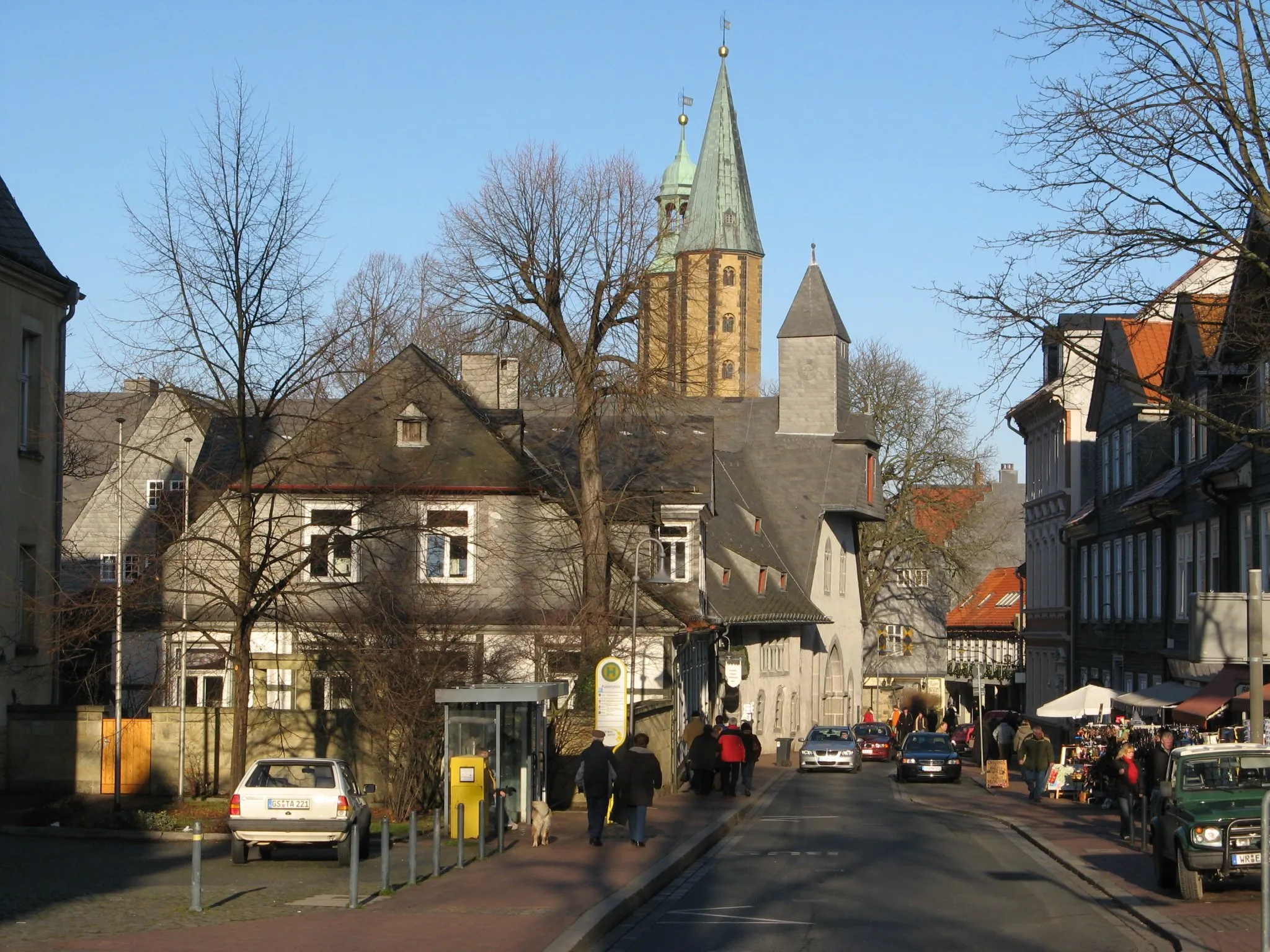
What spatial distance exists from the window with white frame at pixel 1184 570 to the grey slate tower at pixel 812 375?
26.8 meters

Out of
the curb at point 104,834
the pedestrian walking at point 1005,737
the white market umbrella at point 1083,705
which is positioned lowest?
the pedestrian walking at point 1005,737

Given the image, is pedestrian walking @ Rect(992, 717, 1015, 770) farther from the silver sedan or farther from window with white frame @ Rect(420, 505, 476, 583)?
window with white frame @ Rect(420, 505, 476, 583)

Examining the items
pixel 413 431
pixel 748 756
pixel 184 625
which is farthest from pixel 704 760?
pixel 184 625

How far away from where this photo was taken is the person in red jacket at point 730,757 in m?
34.3

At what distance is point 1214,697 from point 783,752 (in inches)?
893

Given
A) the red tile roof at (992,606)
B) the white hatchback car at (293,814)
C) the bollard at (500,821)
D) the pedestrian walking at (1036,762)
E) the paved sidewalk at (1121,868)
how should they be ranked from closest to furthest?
the paved sidewalk at (1121,868), the white hatchback car at (293,814), the bollard at (500,821), the pedestrian walking at (1036,762), the red tile roof at (992,606)

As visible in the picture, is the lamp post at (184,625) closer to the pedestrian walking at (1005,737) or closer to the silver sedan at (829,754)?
the silver sedan at (829,754)

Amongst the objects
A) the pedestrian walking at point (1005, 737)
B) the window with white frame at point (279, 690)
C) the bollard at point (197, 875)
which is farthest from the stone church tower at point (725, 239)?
the bollard at point (197, 875)

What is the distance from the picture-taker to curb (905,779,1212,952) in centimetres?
1386

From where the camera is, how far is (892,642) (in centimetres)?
8475

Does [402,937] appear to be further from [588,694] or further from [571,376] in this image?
[571,376]

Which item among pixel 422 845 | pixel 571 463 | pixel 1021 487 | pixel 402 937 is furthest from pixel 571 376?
pixel 1021 487

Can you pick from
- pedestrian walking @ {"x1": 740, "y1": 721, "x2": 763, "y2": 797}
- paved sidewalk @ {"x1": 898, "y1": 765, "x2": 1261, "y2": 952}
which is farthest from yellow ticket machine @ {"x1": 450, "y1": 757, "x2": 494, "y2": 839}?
pedestrian walking @ {"x1": 740, "y1": 721, "x2": 763, "y2": 797}

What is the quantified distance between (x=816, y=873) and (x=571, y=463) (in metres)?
25.3
